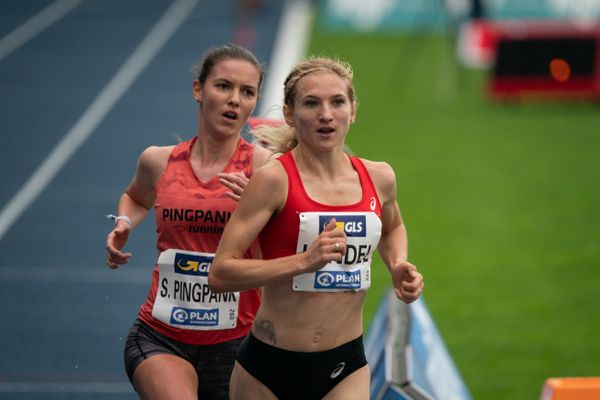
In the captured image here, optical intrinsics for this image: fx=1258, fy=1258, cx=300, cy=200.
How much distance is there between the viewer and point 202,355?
15.7ft

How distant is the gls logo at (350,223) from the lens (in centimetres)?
409

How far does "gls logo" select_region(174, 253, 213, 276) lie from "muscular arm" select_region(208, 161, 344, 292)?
69cm

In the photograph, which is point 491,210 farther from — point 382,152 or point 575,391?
point 575,391

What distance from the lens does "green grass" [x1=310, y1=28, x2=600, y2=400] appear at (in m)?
8.98

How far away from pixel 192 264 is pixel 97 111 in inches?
462

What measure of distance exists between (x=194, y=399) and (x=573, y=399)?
53.1 inches

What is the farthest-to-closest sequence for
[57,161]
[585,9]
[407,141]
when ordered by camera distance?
1. [585,9]
2. [407,141]
3. [57,161]

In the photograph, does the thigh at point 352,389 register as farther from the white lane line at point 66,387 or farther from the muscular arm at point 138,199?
the white lane line at point 66,387

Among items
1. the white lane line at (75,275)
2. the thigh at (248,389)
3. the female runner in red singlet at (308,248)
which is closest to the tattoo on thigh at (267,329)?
the female runner in red singlet at (308,248)

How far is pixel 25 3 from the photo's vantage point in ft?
75.5

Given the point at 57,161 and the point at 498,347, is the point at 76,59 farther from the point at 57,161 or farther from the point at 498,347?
the point at 498,347

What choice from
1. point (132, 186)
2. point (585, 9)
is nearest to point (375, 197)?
point (132, 186)

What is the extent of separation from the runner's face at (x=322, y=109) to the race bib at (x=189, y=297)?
83cm

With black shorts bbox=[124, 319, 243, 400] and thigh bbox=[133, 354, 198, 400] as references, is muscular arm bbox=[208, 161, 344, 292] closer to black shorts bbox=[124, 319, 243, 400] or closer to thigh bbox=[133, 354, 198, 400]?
thigh bbox=[133, 354, 198, 400]
